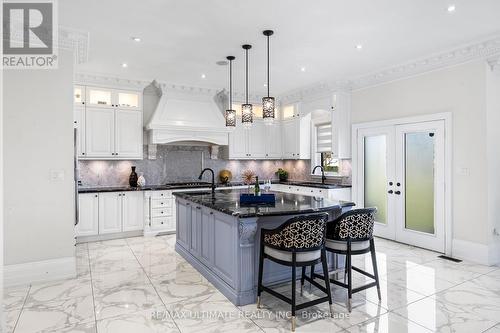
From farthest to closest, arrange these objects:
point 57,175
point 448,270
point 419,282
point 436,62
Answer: point 436,62
point 448,270
point 57,175
point 419,282

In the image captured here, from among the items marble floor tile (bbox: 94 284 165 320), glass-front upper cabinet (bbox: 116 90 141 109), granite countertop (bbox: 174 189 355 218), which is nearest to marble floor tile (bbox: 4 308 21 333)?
marble floor tile (bbox: 94 284 165 320)

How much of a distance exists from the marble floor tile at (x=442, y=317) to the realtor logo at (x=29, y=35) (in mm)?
4721

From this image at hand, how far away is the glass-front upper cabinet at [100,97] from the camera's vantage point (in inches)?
232

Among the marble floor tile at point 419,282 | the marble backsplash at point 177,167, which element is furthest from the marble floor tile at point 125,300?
the marble backsplash at point 177,167

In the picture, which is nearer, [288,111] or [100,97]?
[100,97]

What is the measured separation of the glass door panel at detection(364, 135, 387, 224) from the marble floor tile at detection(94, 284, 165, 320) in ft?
13.6

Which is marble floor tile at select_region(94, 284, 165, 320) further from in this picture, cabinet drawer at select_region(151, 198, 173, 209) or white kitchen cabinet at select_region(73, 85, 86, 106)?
white kitchen cabinet at select_region(73, 85, 86, 106)

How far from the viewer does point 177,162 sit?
6.94 metres

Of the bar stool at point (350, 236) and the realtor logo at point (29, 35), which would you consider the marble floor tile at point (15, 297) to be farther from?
the bar stool at point (350, 236)

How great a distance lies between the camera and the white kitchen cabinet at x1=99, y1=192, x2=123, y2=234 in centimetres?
565

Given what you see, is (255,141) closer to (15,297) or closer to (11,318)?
(15,297)

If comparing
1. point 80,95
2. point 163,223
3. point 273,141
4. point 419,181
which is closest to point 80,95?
point 80,95

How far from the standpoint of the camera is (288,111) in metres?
7.88

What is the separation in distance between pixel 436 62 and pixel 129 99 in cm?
537
